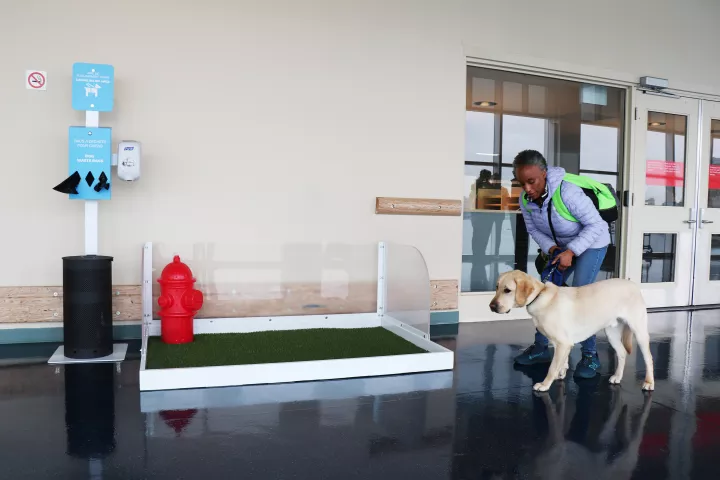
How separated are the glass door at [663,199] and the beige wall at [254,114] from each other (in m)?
1.41

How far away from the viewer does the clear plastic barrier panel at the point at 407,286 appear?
160 inches

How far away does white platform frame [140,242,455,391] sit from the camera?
3.21 metres

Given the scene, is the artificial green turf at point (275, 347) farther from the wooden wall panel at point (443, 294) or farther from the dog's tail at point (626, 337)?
the dog's tail at point (626, 337)

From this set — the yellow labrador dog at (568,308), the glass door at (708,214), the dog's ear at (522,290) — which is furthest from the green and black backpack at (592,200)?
the glass door at (708,214)

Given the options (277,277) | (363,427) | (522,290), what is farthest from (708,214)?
(363,427)

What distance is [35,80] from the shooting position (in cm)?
408

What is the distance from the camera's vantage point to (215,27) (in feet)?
14.6

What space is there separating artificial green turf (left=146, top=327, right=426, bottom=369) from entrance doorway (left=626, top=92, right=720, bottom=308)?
3.42m

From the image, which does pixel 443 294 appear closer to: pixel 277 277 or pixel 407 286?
pixel 407 286

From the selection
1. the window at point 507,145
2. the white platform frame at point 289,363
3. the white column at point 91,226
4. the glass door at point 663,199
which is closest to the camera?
the white platform frame at point 289,363

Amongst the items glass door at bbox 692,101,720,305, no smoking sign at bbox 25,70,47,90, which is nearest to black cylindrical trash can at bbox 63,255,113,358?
no smoking sign at bbox 25,70,47,90

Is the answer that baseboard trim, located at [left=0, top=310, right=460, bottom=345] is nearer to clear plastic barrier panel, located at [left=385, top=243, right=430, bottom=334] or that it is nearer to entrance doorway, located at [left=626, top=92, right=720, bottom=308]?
clear plastic barrier panel, located at [left=385, top=243, right=430, bottom=334]

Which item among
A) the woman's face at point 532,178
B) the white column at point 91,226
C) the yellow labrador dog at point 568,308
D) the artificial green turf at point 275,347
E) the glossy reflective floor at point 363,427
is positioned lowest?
the glossy reflective floor at point 363,427

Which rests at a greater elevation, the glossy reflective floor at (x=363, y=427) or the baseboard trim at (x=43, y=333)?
the baseboard trim at (x=43, y=333)
